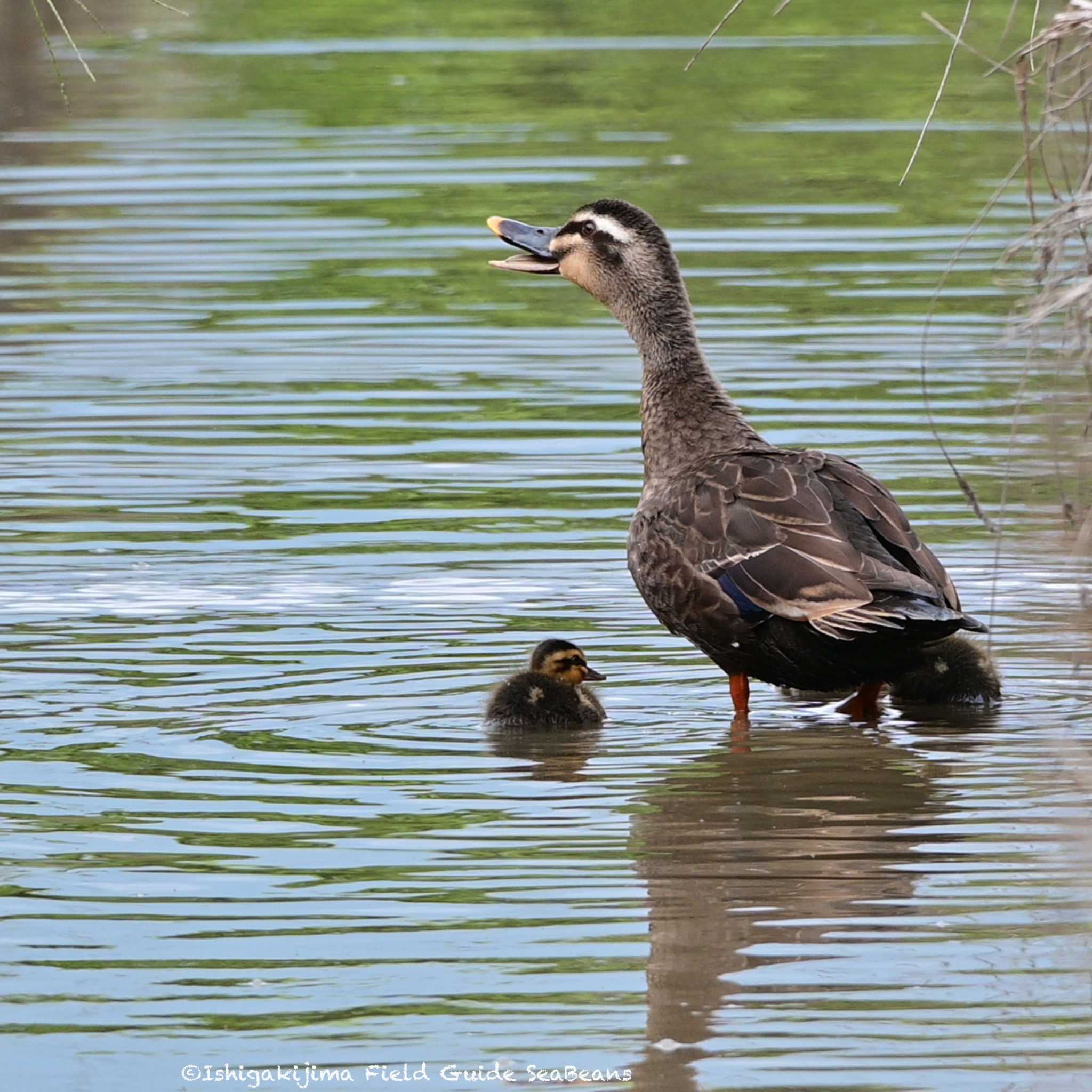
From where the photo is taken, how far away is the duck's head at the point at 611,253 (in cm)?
883

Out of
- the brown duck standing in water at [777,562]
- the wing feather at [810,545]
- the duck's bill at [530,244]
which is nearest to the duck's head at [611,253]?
the duck's bill at [530,244]

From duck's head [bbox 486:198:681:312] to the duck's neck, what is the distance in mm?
40

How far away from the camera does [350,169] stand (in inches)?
703

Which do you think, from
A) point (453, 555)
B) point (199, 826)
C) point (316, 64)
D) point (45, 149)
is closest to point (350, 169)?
point (45, 149)

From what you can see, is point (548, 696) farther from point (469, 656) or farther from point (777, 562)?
point (469, 656)

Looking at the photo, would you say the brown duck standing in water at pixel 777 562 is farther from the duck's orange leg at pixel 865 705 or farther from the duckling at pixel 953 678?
the duckling at pixel 953 678

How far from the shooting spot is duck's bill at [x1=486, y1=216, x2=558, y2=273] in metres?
9.19

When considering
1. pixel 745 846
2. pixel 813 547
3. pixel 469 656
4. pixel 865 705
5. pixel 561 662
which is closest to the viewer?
pixel 745 846

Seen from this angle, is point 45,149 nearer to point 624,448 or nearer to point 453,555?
point 624,448

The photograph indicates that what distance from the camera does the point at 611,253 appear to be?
8.91 metres

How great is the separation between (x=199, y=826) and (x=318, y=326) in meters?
7.17

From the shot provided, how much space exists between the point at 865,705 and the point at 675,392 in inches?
51.0

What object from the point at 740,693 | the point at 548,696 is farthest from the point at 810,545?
the point at 548,696

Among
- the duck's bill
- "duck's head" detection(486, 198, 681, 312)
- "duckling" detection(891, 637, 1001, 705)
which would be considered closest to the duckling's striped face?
"duckling" detection(891, 637, 1001, 705)
